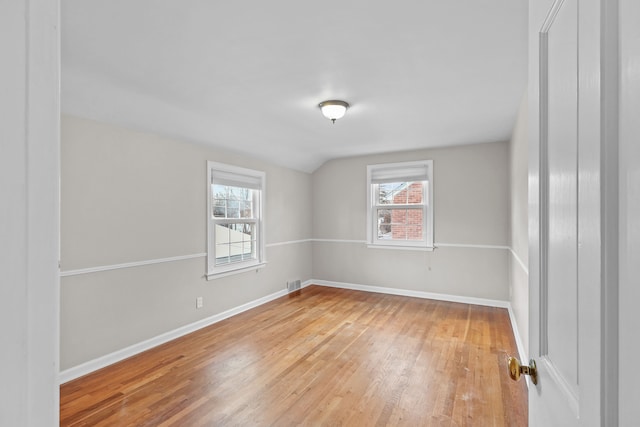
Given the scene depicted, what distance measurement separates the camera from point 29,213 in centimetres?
47

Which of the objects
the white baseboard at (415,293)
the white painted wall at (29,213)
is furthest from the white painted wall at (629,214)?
the white baseboard at (415,293)

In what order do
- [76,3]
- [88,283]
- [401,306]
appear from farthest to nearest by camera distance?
[401,306], [88,283], [76,3]

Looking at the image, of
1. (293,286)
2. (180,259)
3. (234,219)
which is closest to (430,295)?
(293,286)

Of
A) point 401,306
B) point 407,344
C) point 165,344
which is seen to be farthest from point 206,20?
point 401,306

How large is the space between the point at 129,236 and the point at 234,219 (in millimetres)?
1437

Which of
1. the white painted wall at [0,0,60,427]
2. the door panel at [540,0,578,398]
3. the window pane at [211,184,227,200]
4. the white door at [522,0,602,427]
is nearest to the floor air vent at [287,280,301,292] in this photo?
the window pane at [211,184,227,200]

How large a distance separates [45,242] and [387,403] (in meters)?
2.33

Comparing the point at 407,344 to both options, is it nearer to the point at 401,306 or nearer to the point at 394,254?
the point at 401,306

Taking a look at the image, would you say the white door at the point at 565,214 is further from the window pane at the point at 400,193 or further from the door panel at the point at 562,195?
the window pane at the point at 400,193

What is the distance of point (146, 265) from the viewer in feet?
10.3

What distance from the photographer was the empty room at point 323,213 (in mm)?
478

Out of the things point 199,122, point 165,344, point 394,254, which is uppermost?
point 199,122

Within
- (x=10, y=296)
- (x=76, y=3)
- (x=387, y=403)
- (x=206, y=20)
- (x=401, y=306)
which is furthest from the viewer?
(x=401, y=306)

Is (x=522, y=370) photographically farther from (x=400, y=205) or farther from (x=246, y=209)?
(x=400, y=205)
